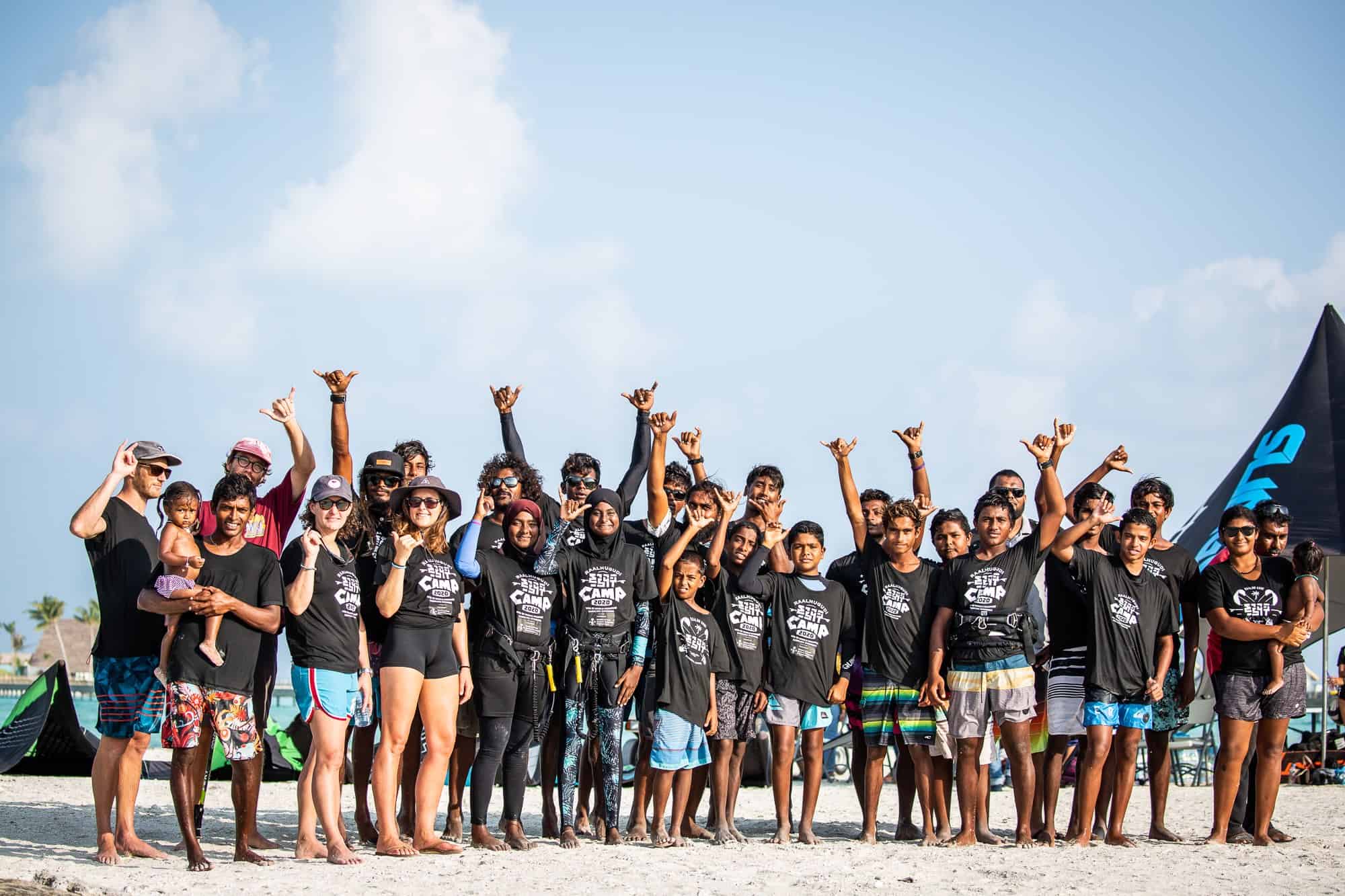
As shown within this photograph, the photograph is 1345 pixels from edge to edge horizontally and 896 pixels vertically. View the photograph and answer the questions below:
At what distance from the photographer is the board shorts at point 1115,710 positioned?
284 inches

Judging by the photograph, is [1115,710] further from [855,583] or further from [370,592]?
[370,592]

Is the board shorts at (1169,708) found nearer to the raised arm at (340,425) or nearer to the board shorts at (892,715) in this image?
the board shorts at (892,715)

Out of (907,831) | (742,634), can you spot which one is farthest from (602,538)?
(907,831)

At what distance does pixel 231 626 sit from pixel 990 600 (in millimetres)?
4211

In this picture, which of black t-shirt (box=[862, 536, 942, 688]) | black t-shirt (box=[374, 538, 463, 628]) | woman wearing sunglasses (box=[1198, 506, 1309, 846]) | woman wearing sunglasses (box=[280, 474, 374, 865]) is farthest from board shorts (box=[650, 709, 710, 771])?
woman wearing sunglasses (box=[1198, 506, 1309, 846])

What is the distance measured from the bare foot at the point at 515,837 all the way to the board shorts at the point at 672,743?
0.85 meters

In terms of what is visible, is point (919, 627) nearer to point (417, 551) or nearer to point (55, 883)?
point (417, 551)

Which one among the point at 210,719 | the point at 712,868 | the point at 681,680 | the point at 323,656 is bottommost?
the point at 712,868

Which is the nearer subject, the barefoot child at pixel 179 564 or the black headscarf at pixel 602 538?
the barefoot child at pixel 179 564

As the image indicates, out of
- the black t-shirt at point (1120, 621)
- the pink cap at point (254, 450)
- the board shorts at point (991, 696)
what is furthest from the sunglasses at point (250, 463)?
the black t-shirt at point (1120, 621)

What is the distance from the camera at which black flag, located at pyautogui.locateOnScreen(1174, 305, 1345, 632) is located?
11383mm

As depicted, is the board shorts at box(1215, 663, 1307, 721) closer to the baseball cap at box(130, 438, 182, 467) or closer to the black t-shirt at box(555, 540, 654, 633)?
the black t-shirt at box(555, 540, 654, 633)

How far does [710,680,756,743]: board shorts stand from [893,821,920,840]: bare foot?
3.84ft

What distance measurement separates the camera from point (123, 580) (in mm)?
6398
